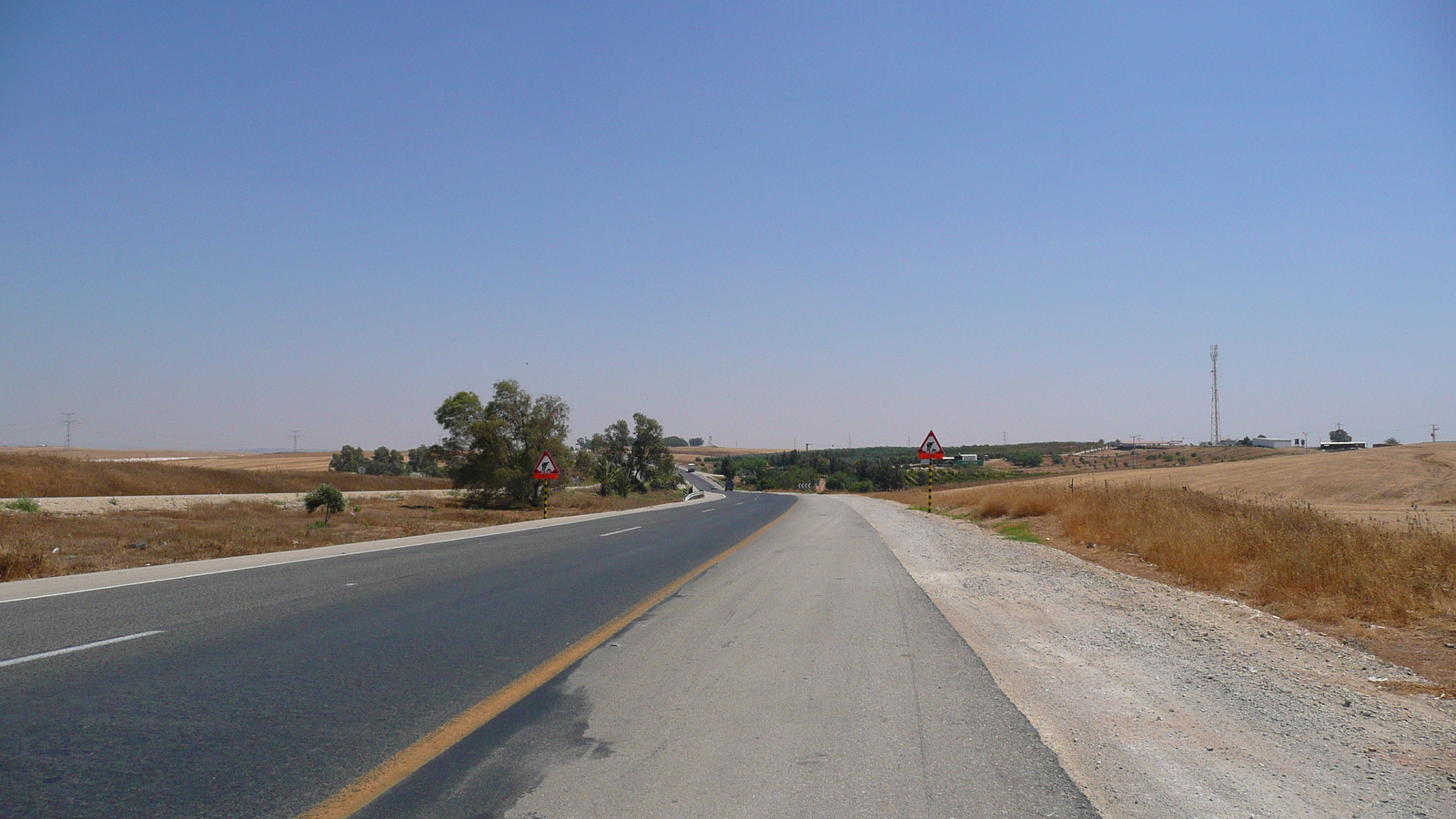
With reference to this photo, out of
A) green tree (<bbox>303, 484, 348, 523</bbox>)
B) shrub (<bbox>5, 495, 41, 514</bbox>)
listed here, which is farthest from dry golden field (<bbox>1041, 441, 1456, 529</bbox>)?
shrub (<bbox>5, 495, 41, 514</bbox>)

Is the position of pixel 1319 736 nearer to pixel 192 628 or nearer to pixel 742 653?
pixel 742 653

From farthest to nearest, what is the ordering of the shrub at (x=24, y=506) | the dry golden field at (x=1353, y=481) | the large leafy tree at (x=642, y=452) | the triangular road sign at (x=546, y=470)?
the large leafy tree at (x=642, y=452) < the triangular road sign at (x=546, y=470) < the dry golden field at (x=1353, y=481) < the shrub at (x=24, y=506)

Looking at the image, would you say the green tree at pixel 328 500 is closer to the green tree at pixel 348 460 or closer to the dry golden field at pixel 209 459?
the dry golden field at pixel 209 459

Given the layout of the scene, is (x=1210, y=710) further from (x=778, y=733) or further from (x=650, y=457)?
(x=650, y=457)

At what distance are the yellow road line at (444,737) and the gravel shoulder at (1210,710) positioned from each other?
352 cm

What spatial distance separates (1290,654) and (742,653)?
5119 millimetres

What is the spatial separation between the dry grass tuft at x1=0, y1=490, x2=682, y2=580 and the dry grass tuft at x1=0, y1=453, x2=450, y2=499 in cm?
1073

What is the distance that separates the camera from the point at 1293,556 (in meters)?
10.9

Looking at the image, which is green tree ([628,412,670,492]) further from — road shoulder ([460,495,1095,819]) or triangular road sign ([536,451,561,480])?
road shoulder ([460,495,1095,819])

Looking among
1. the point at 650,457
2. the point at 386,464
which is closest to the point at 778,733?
the point at 650,457

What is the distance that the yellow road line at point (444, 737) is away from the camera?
3719mm

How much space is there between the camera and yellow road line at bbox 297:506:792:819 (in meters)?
3.72

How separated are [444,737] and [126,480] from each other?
164 feet

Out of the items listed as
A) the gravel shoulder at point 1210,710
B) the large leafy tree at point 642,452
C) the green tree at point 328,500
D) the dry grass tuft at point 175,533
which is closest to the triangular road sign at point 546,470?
the dry grass tuft at point 175,533
